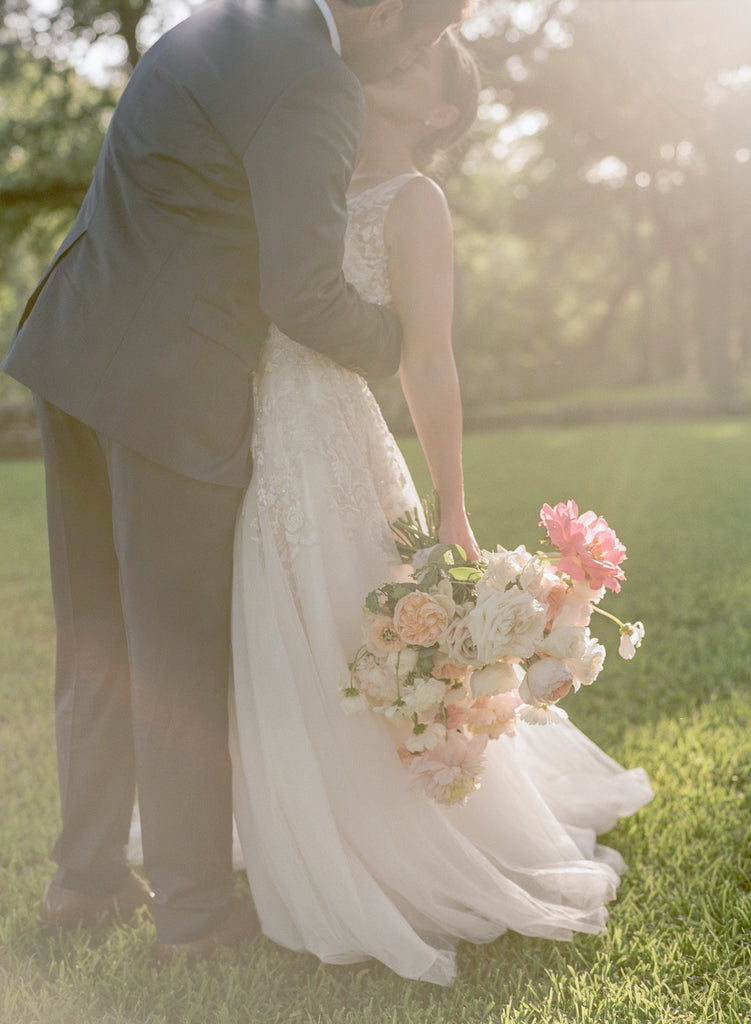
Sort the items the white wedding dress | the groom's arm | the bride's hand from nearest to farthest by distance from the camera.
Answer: the groom's arm
the white wedding dress
the bride's hand

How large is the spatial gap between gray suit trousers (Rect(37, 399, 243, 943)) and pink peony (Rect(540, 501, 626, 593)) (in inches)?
29.8

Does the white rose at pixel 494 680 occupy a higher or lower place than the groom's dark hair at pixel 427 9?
lower

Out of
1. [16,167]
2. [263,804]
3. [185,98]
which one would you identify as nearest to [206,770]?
[263,804]

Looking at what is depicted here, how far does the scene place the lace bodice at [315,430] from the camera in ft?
7.43

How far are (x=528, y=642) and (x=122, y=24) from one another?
12214 millimetres

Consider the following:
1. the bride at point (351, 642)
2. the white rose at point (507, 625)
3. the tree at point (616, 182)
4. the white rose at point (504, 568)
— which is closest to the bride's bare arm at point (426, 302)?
the bride at point (351, 642)

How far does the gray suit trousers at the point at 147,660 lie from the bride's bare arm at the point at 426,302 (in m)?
0.51

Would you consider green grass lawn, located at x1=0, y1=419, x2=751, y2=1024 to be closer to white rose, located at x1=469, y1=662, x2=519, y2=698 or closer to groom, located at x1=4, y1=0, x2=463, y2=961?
groom, located at x1=4, y1=0, x2=463, y2=961

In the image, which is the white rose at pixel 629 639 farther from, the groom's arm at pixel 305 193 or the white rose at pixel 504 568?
the groom's arm at pixel 305 193

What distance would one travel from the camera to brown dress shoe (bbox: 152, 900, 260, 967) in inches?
89.6

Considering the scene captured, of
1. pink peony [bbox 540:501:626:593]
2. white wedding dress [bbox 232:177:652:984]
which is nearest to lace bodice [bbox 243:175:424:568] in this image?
white wedding dress [bbox 232:177:652:984]

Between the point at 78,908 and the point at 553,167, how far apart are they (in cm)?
2160

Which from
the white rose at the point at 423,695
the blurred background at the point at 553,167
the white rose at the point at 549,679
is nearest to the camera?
the white rose at the point at 549,679

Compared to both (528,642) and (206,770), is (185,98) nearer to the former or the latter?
(528,642)
